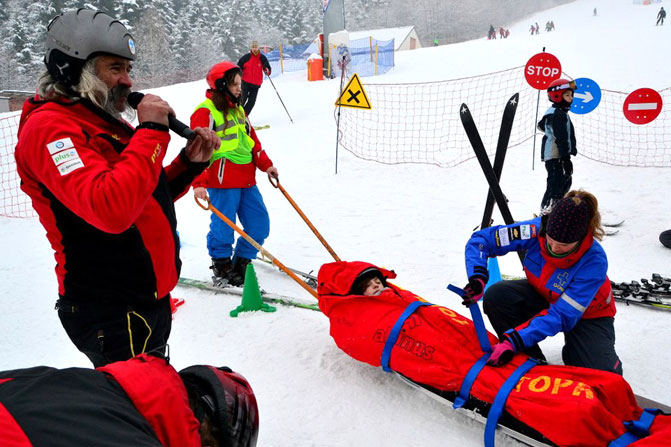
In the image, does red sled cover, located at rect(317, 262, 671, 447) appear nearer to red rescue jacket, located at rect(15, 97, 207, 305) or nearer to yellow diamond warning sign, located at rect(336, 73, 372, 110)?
red rescue jacket, located at rect(15, 97, 207, 305)

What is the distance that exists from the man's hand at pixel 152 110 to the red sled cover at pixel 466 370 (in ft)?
5.37

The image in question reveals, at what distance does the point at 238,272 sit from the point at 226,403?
11.2 ft

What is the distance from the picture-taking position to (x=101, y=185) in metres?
1.34

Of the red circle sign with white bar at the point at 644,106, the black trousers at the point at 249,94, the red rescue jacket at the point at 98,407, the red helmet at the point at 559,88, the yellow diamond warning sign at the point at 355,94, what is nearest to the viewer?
the red rescue jacket at the point at 98,407

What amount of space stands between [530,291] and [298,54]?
24725 mm

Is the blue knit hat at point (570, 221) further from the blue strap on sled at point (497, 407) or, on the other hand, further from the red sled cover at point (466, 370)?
the blue strap on sled at point (497, 407)

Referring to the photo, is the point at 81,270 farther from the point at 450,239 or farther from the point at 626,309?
the point at 450,239

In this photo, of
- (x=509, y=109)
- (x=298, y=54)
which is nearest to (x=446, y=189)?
(x=509, y=109)

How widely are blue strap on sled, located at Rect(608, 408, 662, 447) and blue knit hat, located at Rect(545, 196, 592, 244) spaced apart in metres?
0.92

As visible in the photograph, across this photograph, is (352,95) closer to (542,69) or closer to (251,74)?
(542,69)

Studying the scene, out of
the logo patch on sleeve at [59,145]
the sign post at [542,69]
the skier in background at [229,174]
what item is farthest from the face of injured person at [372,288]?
the sign post at [542,69]

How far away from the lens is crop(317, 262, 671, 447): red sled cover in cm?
186

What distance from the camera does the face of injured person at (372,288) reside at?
287 centimetres

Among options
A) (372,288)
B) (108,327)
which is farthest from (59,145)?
(372,288)
